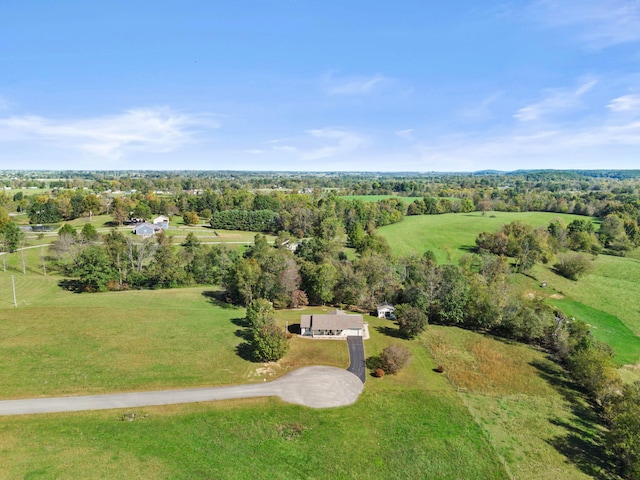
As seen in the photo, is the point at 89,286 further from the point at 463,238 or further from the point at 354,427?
the point at 463,238

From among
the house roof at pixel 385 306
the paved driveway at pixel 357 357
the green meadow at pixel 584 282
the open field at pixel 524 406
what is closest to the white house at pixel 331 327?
the paved driveway at pixel 357 357

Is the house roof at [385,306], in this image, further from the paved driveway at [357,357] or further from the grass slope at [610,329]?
the grass slope at [610,329]

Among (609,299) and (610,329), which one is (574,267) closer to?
(609,299)

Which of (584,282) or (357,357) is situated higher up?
(584,282)

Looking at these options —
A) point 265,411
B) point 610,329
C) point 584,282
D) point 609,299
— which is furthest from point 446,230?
point 265,411

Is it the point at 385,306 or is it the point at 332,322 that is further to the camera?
the point at 385,306

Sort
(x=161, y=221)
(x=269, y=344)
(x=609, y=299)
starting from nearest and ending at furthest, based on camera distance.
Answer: (x=269, y=344) < (x=609, y=299) < (x=161, y=221)
